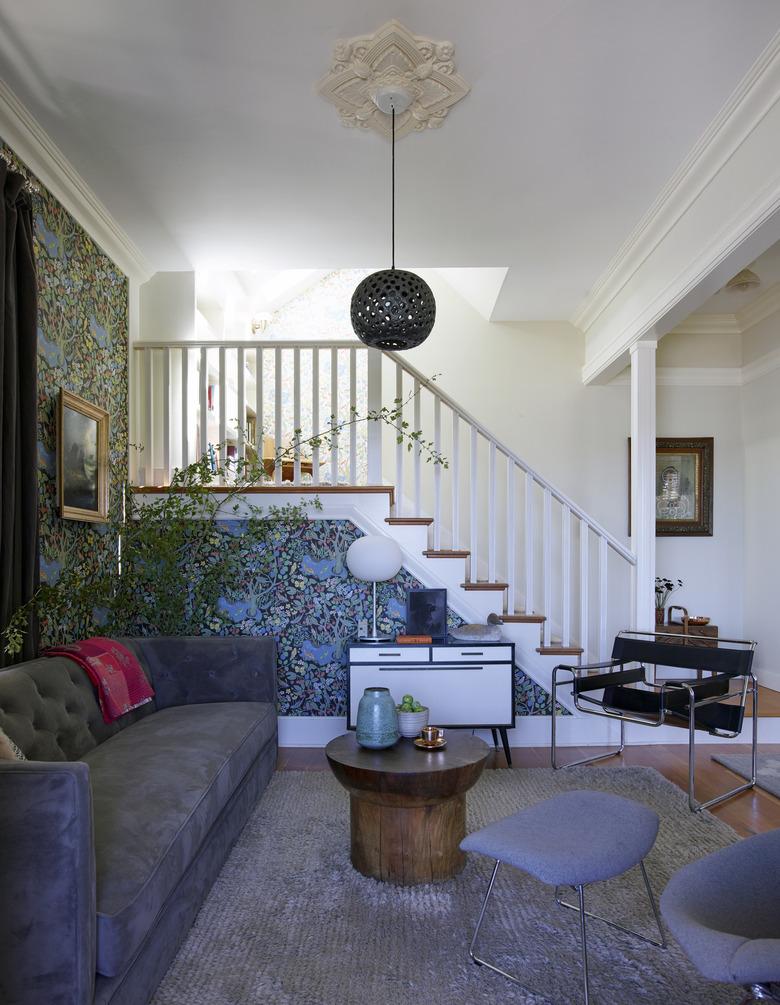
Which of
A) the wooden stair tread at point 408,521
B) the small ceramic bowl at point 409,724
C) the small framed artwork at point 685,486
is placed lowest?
the small ceramic bowl at point 409,724

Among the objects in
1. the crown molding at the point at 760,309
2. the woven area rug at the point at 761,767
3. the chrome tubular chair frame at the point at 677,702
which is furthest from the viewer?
the crown molding at the point at 760,309

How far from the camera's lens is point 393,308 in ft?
10.2

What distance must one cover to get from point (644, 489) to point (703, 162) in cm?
189

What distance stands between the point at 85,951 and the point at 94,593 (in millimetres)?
2187

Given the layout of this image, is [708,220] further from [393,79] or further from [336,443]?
[336,443]

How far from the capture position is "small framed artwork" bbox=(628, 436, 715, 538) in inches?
241

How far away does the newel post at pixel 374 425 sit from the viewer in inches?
187

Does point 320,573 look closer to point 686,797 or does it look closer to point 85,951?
point 686,797

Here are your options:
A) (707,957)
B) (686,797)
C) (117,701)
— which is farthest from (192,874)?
(686,797)

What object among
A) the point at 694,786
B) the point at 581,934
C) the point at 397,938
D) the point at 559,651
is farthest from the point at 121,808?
the point at 559,651

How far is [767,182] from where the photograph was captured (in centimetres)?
299

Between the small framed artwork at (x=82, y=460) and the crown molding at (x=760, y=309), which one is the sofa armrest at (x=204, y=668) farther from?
the crown molding at (x=760, y=309)

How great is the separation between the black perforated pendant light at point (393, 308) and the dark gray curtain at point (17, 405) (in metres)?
1.36

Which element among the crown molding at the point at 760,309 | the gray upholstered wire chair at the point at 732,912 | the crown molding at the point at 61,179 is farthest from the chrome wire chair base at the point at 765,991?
the crown molding at the point at 760,309
